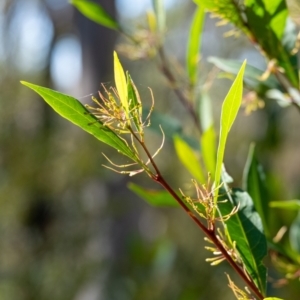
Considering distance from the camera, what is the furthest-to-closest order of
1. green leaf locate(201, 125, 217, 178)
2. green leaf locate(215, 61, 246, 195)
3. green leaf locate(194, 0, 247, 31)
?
1. green leaf locate(201, 125, 217, 178)
2. green leaf locate(194, 0, 247, 31)
3. green leaf locate(215, 61, 246, 195)

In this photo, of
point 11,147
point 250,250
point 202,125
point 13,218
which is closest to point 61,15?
point 11,147

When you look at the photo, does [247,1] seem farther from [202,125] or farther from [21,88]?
[21,88]

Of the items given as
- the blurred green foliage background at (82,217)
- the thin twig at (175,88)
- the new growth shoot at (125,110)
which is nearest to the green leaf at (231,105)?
the new growth shoot at (125,110)

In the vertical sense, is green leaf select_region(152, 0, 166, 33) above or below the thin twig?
above

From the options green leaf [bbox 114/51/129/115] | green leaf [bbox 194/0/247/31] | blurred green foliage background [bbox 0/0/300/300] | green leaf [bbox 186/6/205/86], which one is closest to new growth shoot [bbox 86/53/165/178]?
green leaf [bbox 114/51/129/115]

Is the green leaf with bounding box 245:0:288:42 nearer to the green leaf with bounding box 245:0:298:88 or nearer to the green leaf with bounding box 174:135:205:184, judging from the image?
the green leaf with bounding box 245:0:298:88

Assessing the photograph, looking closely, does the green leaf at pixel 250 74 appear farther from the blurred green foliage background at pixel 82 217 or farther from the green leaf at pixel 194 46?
the blurred green foliage background at pixel 82 217

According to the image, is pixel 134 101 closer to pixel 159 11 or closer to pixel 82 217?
pixel 159 11
